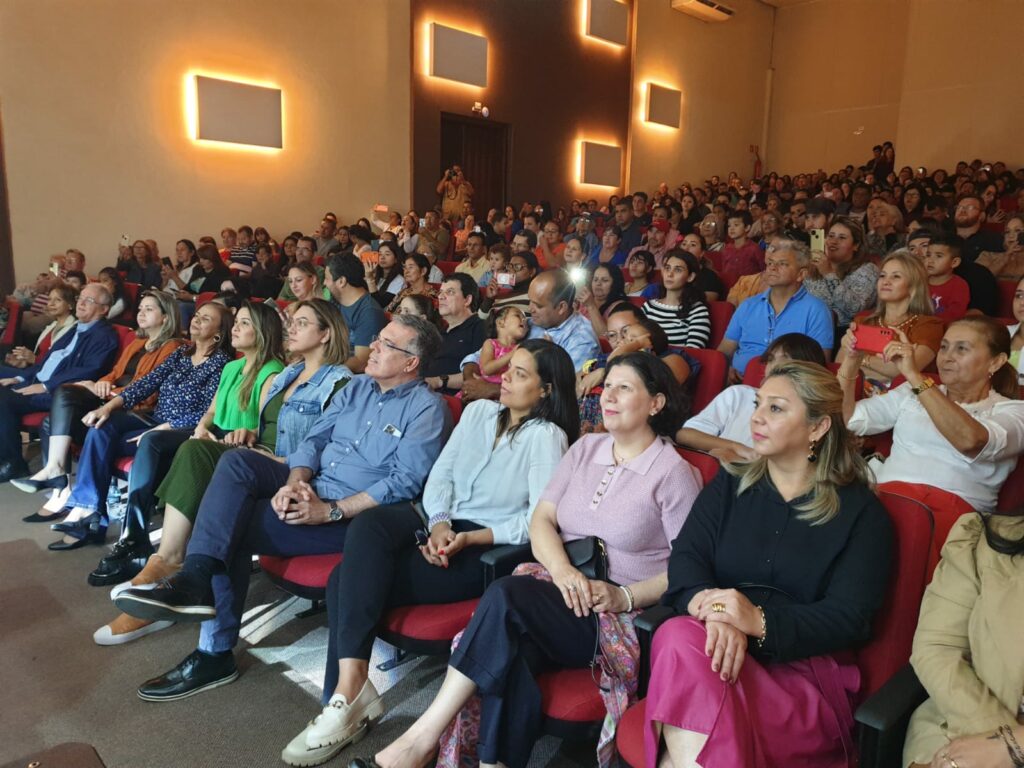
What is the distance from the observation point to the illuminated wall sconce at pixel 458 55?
35.7 ft

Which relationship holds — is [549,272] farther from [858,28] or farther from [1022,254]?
[858,28]

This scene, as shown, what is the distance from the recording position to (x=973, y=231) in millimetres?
5453

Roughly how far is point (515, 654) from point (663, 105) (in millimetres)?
14032

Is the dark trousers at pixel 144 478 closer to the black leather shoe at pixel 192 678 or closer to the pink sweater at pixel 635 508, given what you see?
the black leather shoe at pixel 192 678

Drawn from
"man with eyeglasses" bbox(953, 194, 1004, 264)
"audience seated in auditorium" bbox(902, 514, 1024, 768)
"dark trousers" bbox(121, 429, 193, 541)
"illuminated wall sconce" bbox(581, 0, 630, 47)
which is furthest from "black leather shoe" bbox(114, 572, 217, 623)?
"illuminated wall sconce" bbox(581, 0, 630, 47)

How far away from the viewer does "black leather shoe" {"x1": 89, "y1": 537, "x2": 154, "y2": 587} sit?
293cm

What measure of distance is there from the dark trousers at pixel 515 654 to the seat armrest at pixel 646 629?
0.12 m

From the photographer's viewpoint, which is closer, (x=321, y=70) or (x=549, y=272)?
A: (x=549, y=272)

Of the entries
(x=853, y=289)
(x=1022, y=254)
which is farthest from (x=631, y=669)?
(x=1022, y=254)

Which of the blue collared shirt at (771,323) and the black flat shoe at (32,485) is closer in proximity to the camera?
the blue collared shirt at (771,323)

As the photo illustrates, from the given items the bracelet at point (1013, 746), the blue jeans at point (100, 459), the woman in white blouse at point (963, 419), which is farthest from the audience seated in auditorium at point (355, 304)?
the bracelet at point (1013, 746)

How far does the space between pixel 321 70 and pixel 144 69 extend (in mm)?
2237

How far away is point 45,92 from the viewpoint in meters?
8.12

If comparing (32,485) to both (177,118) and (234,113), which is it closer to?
(177,118)
